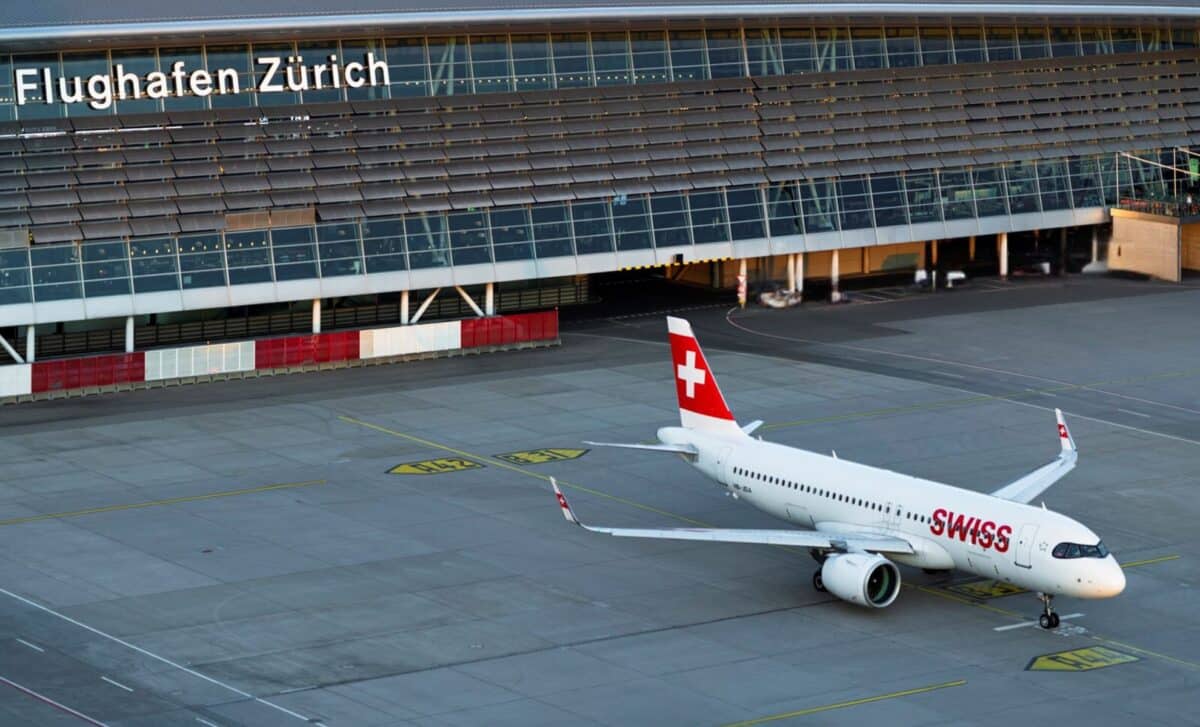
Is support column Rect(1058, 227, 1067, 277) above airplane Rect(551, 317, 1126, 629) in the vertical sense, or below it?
above

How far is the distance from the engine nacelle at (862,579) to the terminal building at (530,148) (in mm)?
48367

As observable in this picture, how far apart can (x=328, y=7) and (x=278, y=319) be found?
16443 millimetres

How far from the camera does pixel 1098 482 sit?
74.5 m

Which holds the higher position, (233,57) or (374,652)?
(233,57)

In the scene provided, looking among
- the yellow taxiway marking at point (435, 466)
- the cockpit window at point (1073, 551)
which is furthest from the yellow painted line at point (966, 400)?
the cockpit window at point (1073, 551)

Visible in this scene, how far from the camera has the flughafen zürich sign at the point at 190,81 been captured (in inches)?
3831

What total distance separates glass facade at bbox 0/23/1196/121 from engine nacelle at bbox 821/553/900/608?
53482 millimetres

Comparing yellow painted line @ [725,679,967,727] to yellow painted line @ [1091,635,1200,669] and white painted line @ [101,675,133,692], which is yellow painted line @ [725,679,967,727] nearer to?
yellow painted line @ [1091,635,1200,669]

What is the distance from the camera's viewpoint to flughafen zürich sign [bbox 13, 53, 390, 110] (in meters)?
97.3

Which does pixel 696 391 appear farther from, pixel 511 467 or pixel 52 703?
pixel 52 703

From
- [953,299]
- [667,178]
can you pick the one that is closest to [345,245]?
[667,178]

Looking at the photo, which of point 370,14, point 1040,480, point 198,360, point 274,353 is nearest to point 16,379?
point 198,360

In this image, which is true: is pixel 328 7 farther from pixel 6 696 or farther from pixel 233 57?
pixel 6 696

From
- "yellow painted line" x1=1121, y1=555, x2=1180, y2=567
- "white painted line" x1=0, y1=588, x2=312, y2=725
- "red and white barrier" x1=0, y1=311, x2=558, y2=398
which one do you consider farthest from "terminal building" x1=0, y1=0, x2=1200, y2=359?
"yellow painted line" x1=1121, y1=555, x2=1180, y2=567
